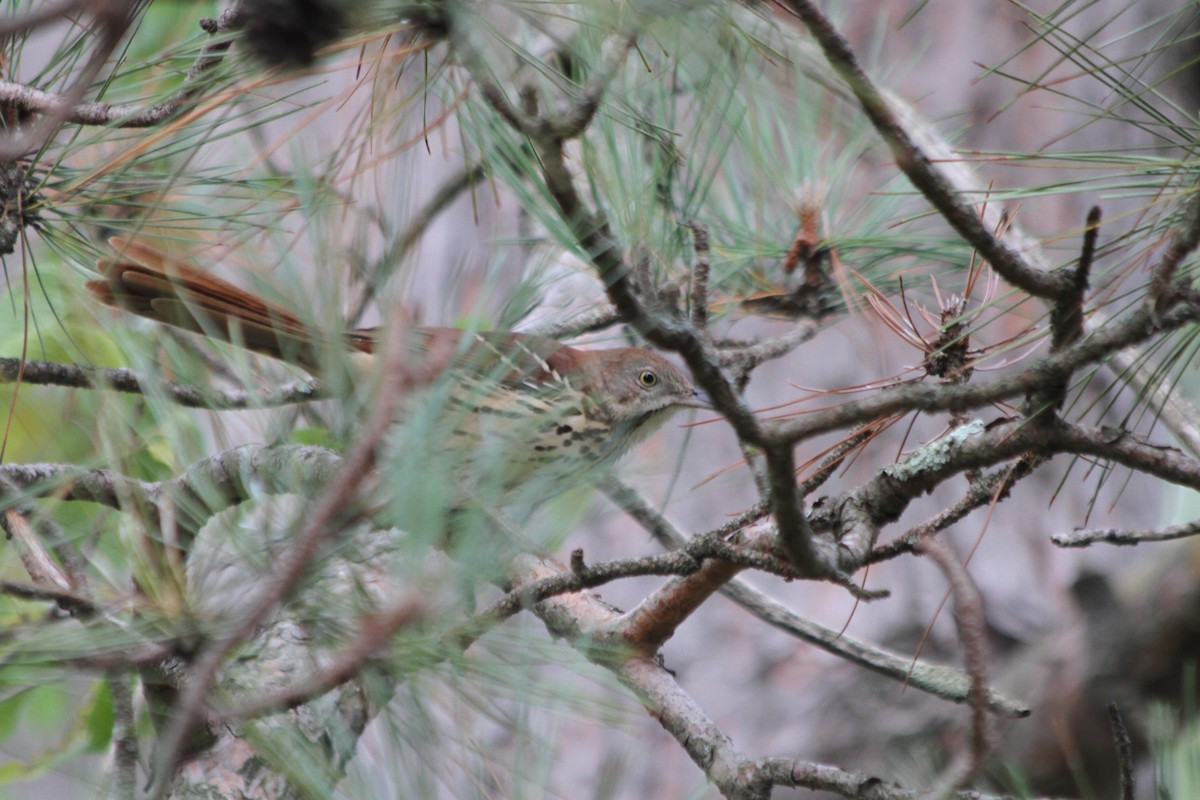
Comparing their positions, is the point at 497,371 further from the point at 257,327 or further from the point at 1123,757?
the point at 1123,757

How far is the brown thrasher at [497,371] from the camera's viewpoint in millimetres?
1154

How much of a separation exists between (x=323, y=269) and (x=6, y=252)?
102cm

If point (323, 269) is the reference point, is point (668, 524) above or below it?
above

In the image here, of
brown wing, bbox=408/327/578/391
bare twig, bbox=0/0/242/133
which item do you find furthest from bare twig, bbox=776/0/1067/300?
bare twig, bbox=0/0/242/133

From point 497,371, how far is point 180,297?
1.69 ft

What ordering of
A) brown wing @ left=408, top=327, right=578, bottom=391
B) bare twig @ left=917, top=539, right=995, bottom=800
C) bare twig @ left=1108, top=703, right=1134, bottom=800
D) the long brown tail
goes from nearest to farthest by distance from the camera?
1. bare twig @ left=917, top=539, right=995, bottom=800
2. brown wing @ left=408, top=327, right=578, bottom=391
3. bare twig @ left=1108, top=703, right=1134, bottom=800
4. the long brown tail

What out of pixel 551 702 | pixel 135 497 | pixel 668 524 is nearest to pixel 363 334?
pixel 135 497

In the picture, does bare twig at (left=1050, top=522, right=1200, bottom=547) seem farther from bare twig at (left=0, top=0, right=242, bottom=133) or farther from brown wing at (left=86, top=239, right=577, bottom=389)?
bare twig at (left=0, top=0, right=242, bottom=133)

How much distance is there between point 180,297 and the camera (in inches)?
55.1

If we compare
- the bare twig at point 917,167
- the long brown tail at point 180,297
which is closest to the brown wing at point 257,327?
the long brown tail at point 180,297

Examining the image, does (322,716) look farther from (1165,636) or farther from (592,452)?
(1165,636)

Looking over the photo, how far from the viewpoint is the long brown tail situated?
1.46m

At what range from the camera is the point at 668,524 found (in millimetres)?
2670

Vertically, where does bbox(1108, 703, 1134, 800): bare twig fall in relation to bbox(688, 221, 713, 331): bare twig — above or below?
below
